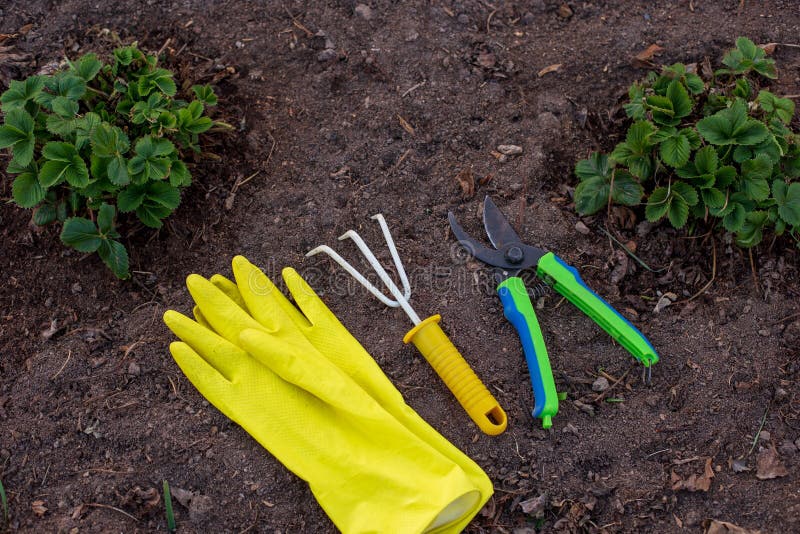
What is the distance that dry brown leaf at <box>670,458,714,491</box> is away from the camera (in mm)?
2156

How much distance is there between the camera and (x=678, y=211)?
241 centimetres

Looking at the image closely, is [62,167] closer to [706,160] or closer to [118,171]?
[118,171]

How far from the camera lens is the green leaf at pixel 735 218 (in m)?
2.37

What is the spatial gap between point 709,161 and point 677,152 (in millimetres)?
113

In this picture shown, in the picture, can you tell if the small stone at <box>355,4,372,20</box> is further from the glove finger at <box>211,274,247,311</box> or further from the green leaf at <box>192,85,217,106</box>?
the glove finger at <box>211,274,247,311</box>

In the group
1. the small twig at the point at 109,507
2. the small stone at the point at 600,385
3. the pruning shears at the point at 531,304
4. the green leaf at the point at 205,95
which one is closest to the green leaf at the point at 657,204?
the pruning shears at the point at 531,304

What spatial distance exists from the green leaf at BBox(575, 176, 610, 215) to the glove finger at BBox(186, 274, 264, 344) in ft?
4.22

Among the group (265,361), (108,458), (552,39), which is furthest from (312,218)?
(552,39)

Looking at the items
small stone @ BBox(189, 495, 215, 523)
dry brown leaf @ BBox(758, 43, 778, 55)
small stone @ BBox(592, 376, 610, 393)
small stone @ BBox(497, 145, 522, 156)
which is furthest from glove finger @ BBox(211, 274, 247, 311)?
dry brown leaf @ BBox(758, 43, 778, 55)

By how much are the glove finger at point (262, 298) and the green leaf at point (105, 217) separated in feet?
1.58

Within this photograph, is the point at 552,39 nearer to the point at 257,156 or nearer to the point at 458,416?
the point at 257,156

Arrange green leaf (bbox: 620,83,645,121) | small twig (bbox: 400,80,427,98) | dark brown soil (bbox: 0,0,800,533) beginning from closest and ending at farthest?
dark brown soil (bbox: 0,0,800,533) → green leaf (bbox: 620,83,645,121) → small twig (bbox: 400,80,427,98)

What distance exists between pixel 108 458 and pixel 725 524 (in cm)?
203

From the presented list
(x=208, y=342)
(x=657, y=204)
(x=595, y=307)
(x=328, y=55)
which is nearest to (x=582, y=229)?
(x=657, y=204)
